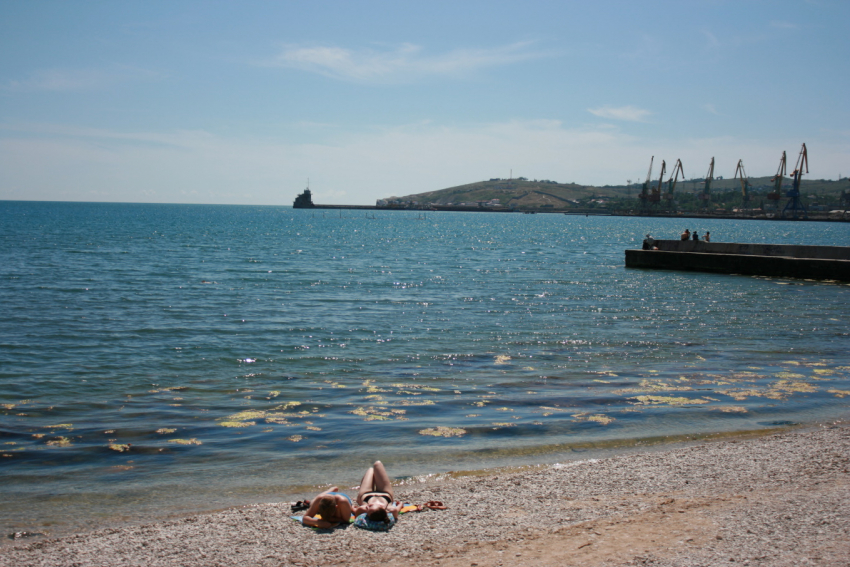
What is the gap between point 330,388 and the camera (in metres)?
14.4

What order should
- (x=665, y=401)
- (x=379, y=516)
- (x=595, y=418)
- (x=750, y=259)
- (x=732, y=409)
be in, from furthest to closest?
(x=750, y=259)
(x=665, y=401)
(x=732, y=409)
(x=595, y=418)
(x=379, y=516)

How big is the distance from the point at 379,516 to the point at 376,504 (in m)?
0.15

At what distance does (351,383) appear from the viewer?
48.5 ft

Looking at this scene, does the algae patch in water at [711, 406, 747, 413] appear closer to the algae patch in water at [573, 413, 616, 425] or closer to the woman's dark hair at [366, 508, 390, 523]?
the algae patch in water at [573, 413, 616, 425]

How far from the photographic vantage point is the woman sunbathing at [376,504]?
23.7 ft

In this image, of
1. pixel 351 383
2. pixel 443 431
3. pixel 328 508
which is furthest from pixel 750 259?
pixel 328 508

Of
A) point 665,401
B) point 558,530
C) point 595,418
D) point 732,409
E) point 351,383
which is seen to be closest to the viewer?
point 558,530

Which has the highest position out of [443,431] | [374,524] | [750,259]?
[750,259]

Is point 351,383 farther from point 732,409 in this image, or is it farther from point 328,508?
point 732,409

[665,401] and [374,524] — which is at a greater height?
[374,524]

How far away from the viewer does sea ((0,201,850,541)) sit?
31.1 feet

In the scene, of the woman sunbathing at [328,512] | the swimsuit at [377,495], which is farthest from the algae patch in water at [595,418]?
the woman sunbathing at [328,512]

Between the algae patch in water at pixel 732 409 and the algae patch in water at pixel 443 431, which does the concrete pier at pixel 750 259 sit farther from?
the algae patch in water at pixel 443 431

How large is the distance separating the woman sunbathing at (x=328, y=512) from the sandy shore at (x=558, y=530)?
125 mm
